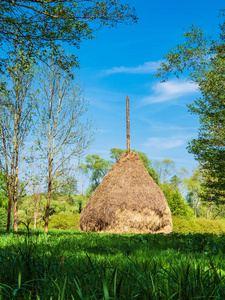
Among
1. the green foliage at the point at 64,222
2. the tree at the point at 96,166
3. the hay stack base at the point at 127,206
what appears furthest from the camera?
the tree at the point at 96,166

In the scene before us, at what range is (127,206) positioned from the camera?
13867 mm

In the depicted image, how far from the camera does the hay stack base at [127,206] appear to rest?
1367 cm

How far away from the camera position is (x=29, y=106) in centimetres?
1430

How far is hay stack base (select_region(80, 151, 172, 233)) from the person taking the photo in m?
13.7

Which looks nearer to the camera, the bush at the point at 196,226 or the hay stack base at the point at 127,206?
the hay stack base at the point at 127,206

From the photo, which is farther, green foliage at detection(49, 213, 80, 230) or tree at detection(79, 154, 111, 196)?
tree at detection(79, 154, 111, 196)

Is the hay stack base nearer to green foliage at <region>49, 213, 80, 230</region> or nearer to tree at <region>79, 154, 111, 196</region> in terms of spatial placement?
green foliage at <region>49, 213, 80, 230</region>

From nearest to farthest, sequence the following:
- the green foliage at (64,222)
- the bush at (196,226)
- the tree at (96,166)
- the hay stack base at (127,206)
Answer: the hay stack base at (127,206), the bush at (196,226), the green foliage at (64,222), the tree at (96,166)

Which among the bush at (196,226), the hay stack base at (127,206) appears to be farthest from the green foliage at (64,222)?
the hay stack base at (127,206)

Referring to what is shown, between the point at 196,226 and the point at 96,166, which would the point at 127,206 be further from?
the point at 96,166

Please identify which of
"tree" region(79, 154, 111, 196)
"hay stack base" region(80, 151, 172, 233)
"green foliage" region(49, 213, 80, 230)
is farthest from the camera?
"tree" region(79, 154, 111, 196)

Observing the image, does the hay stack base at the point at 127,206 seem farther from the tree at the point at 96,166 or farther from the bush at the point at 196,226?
the tree at the point at 96,166

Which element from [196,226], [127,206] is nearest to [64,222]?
[196,226]

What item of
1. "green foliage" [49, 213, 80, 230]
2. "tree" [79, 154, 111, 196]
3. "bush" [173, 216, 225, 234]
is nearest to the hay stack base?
"bush" [173, 216, 225, 234]
